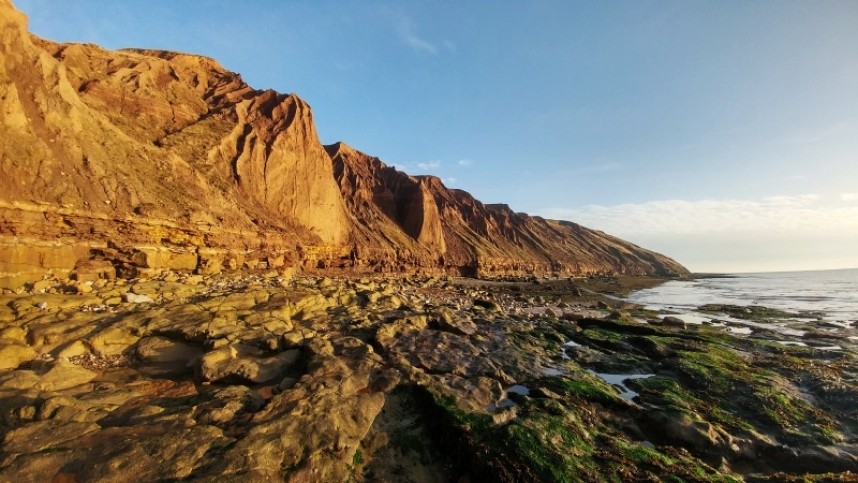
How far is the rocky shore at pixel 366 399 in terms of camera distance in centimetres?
546

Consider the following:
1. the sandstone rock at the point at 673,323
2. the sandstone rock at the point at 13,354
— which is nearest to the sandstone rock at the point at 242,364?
the sandstone rock at the point at 13,354

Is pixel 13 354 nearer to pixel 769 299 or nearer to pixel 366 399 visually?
pixel 366 399

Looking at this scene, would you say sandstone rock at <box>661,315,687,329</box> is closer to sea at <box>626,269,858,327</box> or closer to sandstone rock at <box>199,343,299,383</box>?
sea at <box>626,269,858,327</box>

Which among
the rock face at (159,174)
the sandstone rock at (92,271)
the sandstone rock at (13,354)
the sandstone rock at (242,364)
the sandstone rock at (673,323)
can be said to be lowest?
the sandstone rock at (673,323)

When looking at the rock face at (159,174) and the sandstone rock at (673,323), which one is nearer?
the rock face at (159,174)

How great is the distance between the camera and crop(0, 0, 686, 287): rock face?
15.4m

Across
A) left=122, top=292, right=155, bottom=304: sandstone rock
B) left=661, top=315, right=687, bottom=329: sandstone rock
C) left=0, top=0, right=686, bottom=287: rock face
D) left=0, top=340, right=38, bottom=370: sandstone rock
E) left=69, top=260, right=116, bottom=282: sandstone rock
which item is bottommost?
left=661, top=315, right=687, bottom=329: sandstone rock

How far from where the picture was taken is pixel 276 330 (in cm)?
1140

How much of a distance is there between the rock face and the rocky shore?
4.13m

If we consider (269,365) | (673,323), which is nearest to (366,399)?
(269,365)

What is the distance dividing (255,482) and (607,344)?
541 inches

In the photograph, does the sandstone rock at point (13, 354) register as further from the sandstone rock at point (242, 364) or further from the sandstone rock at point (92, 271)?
the sandstone rock at point (92, 271)

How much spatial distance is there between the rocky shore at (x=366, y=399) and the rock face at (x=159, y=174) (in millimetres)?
4133

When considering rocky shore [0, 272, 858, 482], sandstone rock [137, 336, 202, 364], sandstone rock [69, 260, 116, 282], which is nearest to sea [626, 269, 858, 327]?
rocky shore [0, 272, 858, 482]
